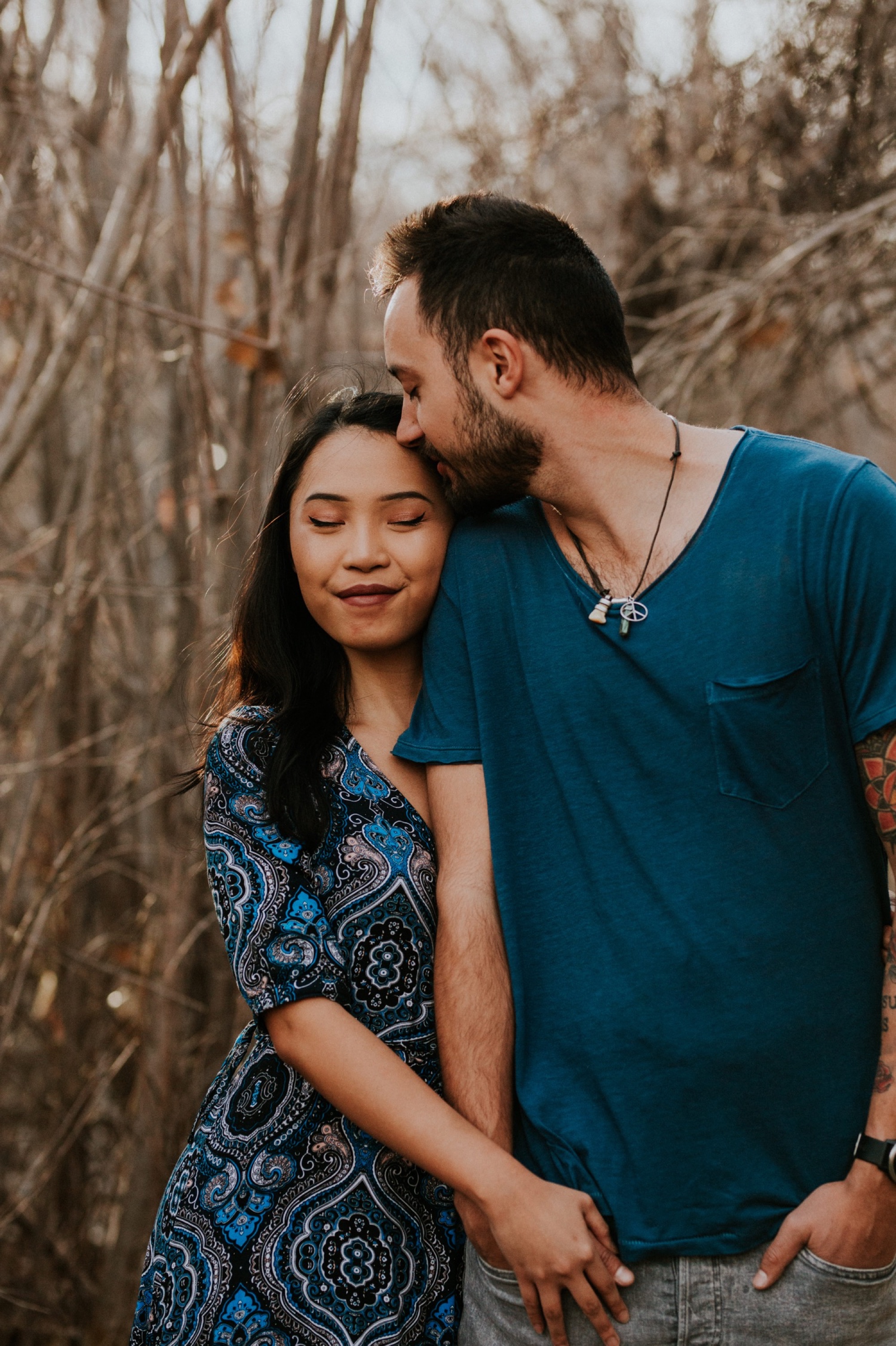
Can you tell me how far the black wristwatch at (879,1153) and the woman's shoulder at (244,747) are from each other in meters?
0.90

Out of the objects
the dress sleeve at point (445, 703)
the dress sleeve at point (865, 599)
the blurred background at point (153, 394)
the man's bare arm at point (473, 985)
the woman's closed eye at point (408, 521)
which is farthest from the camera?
the blurred background at point (153, 394)

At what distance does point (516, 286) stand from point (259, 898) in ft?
2.92

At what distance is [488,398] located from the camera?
1501 millimetres

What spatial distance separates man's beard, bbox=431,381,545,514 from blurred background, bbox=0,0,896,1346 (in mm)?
618

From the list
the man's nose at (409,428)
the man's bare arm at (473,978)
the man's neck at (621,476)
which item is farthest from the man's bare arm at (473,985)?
the man's nose at (409,428)

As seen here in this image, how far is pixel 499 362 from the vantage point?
1.50 meters

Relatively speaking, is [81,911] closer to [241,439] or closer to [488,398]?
[241,439]

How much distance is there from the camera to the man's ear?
1.49 m

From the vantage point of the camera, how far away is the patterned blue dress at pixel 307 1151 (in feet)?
4.74

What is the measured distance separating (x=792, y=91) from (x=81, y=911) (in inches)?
137

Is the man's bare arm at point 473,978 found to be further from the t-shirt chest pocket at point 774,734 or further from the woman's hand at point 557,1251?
the t-shirt chest pocket at point 774,734

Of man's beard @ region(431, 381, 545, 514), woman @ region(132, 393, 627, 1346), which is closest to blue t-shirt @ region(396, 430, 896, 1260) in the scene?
woman @ region(132, 393, 627, 1346)

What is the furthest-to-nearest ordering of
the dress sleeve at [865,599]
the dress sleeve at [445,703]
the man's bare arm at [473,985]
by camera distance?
the dress sleeve at [445,703]
the man's bare arm at [473,985]
the dress sleeve at [865,599]

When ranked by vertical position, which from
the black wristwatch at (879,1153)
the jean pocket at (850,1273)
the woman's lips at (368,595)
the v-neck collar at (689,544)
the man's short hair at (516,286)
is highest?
the man's short hair at (516,286)
